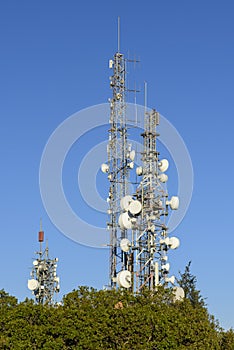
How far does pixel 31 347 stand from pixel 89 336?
→ 2.91 metres

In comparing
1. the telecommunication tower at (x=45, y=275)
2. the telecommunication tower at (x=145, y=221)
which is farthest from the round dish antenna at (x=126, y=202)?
the telecommunication tower at (x=45, y=275)

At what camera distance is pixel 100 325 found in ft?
123

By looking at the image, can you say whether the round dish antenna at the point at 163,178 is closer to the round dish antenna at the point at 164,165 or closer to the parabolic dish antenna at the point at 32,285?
the round dish antenna at the point at 164,165

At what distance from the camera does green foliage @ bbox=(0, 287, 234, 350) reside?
37125mm

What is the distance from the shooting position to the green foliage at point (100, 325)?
37.1 meters

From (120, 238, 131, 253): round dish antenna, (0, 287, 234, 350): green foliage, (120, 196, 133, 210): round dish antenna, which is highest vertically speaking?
(120, 196, 133, 210): round dish antenna

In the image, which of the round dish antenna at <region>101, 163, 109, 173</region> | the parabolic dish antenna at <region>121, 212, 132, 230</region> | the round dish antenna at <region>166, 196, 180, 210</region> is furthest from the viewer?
the round dish antenna at <region>101, 163, 109, 173</region>

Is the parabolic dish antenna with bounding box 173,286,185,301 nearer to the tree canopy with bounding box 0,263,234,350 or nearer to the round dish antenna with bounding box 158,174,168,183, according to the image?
the tree canopy with bounding box 0,263,234,350

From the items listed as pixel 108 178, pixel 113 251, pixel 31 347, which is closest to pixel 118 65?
pixel 108 178

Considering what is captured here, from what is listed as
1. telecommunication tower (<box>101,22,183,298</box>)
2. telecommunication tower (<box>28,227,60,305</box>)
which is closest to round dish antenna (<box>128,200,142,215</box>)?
telecommunication tower (<box>101,22,183,298</box>)

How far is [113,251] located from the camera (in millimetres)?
55031

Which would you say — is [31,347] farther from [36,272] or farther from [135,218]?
[36,272]

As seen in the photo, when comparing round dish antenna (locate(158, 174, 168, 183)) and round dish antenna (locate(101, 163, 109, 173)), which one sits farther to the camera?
round dish antenna (locate(101, 163, 109, 173))

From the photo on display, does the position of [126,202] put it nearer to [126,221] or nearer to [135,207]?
[135,207]
